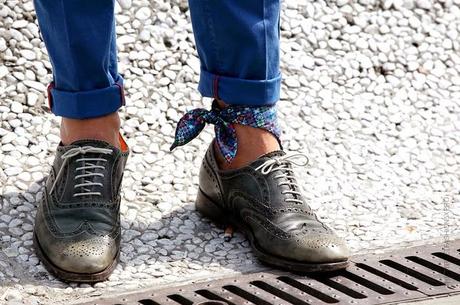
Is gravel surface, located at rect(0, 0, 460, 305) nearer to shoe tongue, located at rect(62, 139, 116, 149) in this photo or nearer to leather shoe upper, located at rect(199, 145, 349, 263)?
leather shoe upper, located at rect(199, 145, 349, 263)

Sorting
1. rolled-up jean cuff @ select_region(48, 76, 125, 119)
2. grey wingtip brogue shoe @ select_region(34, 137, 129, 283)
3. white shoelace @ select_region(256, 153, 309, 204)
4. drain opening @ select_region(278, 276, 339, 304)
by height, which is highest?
rolled-up jean cuff @ select_region(48, 76, 125, 119)

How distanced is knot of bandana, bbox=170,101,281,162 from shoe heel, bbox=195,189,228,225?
0.16 m

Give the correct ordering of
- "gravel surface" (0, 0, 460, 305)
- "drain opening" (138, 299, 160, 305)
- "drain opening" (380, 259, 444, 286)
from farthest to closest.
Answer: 1. "gravel surface" (0, 0, 460, 305)
2. "drain opening" (380, 259, 444, 286)
3. "drain opening" (138, 299, 160, 305)

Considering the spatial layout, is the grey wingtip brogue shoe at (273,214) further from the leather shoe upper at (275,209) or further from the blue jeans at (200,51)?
the blue jeans at (200,51)

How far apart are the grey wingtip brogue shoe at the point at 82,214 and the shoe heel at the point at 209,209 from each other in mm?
258

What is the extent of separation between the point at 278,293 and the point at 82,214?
0.51 meters

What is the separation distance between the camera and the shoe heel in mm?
2734

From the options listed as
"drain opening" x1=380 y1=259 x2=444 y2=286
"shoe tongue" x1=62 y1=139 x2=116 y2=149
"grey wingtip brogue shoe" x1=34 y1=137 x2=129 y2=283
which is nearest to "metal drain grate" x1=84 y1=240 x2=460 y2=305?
"drain opening" x1=380 y1=259 x2=444 y2=286

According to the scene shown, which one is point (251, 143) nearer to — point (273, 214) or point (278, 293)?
point (273, 214)

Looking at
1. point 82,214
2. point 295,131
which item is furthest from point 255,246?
point 295,131

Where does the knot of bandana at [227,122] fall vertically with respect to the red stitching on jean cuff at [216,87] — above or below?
below

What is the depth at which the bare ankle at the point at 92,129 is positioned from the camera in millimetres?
2584

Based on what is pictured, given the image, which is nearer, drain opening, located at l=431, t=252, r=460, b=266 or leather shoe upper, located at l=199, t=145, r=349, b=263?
leather shoe upper, located at l=199, t=145, r=349, b=263

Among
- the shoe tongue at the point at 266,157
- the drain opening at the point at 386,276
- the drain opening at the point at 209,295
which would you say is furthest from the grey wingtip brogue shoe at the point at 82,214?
the drain opening at the point at 386,276
